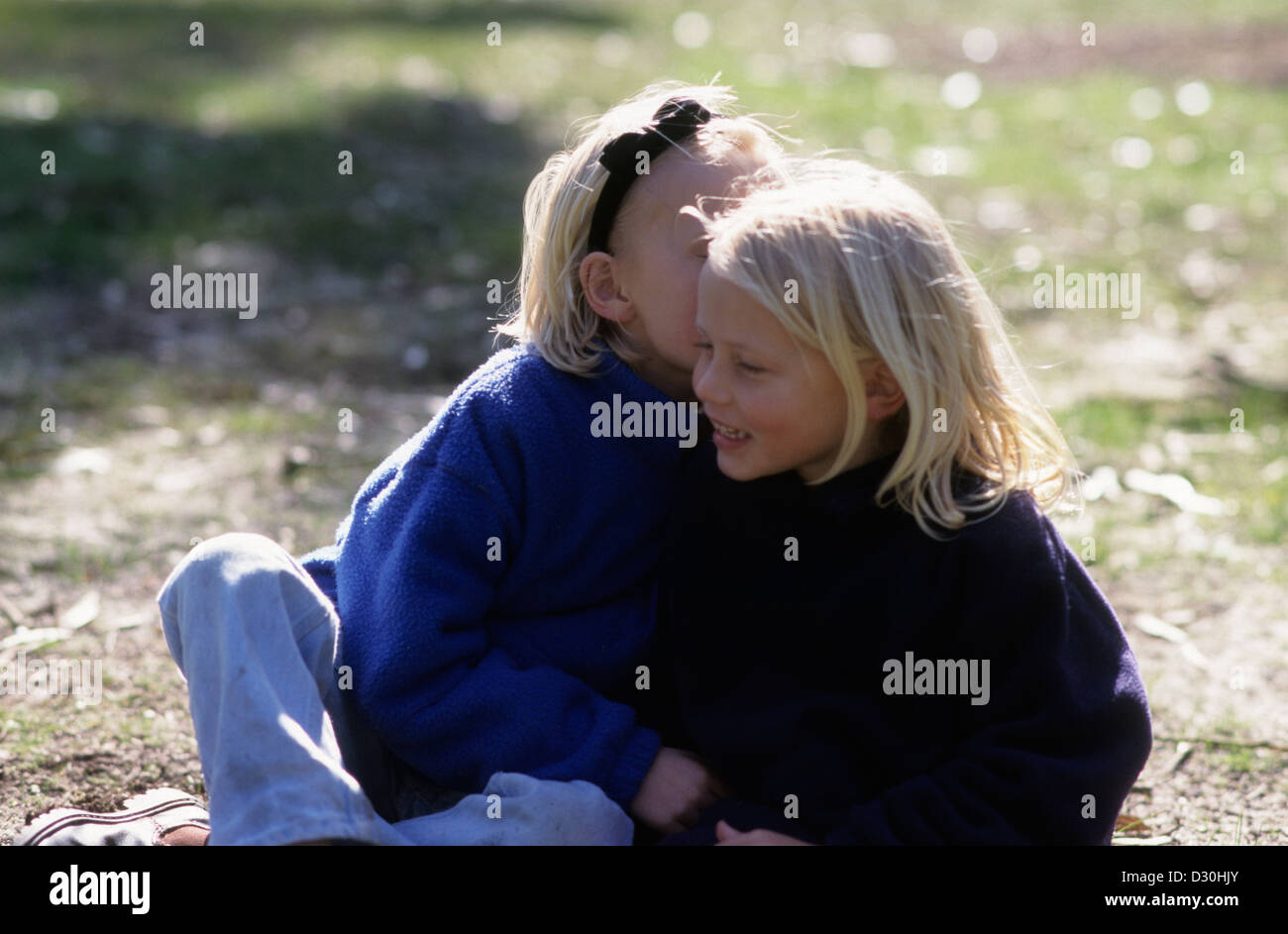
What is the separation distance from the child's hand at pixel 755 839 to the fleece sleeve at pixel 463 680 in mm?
202

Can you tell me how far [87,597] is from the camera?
12.2 feet

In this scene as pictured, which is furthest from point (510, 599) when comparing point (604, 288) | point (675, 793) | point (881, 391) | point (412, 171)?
point (412, 171)

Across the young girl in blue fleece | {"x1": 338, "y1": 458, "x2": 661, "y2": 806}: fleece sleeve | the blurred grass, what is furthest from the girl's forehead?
the blurred grass

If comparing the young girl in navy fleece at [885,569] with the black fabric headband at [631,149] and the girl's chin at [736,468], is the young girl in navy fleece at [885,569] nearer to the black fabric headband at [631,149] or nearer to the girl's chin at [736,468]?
the girl's chin at [736,468]

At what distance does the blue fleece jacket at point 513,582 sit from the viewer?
2402 mm

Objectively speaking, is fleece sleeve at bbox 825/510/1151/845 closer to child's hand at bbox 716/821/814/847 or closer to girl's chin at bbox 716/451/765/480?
child's hand at bbox 716/821/814/847

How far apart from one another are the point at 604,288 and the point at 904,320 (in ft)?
1.89

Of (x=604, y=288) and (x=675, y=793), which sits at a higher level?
(x=604, y=288)

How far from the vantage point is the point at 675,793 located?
2.41m

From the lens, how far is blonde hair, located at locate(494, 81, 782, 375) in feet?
8.50

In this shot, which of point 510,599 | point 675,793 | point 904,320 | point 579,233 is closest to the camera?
point 904,320

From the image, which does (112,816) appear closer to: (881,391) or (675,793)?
(675,793)

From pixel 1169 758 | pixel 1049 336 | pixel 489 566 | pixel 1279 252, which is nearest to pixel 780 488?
pixel 489 566

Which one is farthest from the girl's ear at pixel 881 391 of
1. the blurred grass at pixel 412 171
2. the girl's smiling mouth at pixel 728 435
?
the blurred grass at pixel 412 171
